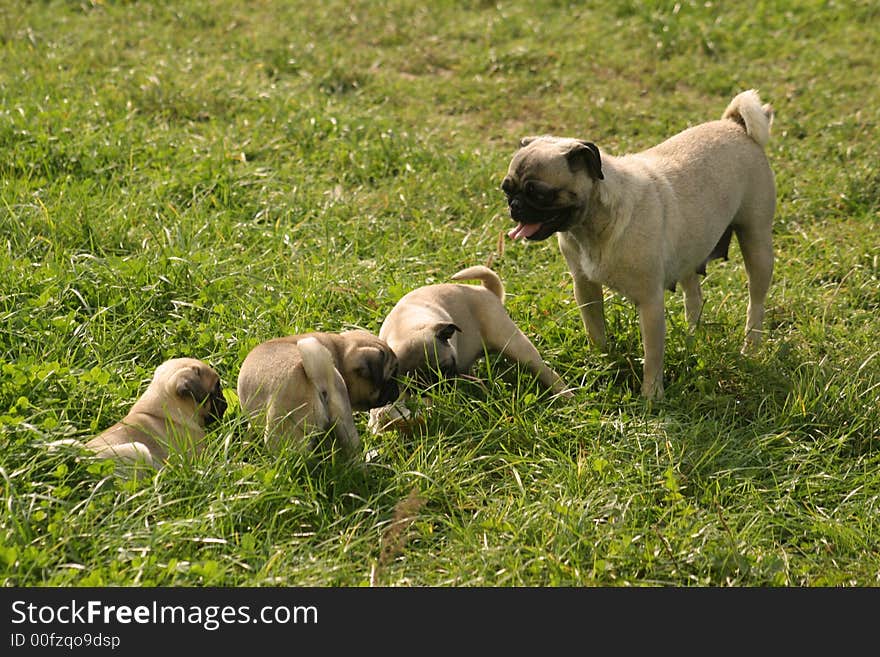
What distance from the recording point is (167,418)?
487cm

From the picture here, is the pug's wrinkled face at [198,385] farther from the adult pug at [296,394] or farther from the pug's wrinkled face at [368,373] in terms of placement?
the pug's wrinkled face at [368,373]

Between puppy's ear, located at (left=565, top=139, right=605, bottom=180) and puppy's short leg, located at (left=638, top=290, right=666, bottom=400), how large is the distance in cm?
76

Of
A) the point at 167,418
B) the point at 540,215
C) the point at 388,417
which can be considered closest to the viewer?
the point at 167,418

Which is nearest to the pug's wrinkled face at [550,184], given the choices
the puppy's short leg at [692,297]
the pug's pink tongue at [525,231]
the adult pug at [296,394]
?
the pug's pink tongue at [525,231]

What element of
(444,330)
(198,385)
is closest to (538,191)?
(444,330)

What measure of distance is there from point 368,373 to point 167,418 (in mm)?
1018

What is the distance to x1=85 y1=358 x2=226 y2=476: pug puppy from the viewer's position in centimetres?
470

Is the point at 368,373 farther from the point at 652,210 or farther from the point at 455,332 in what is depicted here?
the point at 652,210

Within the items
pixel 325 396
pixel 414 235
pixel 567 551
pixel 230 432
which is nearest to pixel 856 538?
pixel 567 551

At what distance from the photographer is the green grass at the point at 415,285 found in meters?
4.46

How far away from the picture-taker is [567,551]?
14.5 ft

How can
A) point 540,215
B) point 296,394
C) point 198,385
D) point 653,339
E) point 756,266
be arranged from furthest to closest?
point 756,266 → point 653,339 → point 540,215 → point 198,385 → point 296,394

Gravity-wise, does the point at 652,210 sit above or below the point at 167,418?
above

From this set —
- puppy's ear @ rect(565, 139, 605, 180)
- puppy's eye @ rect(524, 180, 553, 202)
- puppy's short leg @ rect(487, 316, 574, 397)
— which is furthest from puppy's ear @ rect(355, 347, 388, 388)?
puppy's ear @ rect(565, 139, 605, 180)
